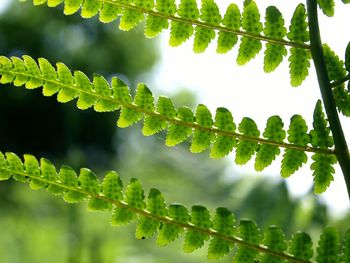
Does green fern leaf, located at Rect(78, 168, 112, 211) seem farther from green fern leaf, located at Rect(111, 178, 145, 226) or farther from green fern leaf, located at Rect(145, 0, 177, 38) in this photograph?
green fern leaf, located at Rect(145, 0, 177, 38)

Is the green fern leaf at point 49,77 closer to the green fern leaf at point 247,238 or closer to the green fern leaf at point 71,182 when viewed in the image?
the green fern leaf at point 71,182

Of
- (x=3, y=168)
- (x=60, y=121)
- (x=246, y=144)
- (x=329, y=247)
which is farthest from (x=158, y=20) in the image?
(x=60, y=121)

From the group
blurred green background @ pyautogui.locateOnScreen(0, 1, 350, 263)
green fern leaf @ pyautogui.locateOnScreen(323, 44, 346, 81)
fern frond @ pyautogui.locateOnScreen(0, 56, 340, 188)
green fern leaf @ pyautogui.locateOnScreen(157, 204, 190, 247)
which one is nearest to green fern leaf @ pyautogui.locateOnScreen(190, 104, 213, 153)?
fern frond @ pyautogui.locateOnScreen(0, 56, 340, 188)

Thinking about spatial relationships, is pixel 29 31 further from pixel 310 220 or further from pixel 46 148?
pixel 310 220

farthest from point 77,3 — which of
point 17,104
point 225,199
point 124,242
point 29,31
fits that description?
point 29,31

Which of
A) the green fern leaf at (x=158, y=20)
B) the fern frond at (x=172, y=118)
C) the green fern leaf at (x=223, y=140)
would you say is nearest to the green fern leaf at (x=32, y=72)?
the fern frond at (x=172, y=118)
